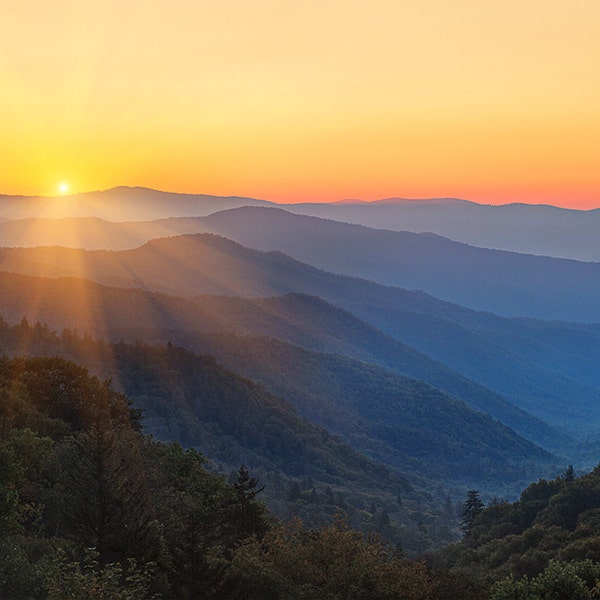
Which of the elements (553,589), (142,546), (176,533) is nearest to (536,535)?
(553,589)

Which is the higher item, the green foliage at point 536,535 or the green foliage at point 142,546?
the green foliage at point 142,546

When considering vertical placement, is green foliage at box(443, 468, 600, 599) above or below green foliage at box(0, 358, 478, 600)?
below

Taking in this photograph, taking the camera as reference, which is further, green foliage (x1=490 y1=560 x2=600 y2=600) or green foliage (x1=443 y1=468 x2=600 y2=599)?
green foliage (x1=443 y1=468 x2=600 y2=599)

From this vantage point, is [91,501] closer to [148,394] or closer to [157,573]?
[157,573]

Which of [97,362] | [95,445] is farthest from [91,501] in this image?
[97,362]

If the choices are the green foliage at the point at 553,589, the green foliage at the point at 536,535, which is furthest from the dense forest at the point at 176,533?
the green foliage at the point at 536,535

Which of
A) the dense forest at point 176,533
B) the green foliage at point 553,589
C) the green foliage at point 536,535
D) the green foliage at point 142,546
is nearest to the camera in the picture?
the green foliage at point 553,589

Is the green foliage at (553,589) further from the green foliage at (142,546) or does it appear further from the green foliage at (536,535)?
the green foliage at (142,546)

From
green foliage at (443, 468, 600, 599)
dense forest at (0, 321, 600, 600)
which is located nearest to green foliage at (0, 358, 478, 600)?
dense forest at (0, 321, 600, 600)

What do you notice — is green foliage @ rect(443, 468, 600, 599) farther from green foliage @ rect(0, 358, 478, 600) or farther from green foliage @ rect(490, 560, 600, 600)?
green foliage @ rect(0, 358, 478, 600)

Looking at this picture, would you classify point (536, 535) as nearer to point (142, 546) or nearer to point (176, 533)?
point (176, 533)

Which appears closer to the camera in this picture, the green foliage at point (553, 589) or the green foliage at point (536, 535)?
the green foliage at point (553, 589)
